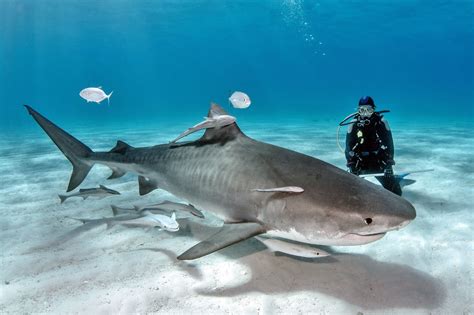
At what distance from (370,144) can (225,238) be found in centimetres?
357

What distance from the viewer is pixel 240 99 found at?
22.1 ft

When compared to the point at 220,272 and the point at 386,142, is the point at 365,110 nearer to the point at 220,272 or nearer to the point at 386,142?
the point at 386,142

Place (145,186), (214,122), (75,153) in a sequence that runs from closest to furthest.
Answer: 1. (214,122)
2. (145,186)
3. (75,153)

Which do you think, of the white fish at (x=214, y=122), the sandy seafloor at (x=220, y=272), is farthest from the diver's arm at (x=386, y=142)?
the white fish at (x=214, y=122)

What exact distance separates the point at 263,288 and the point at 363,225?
3.54 feet

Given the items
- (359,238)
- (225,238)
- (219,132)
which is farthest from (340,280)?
(219,132)

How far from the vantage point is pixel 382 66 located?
168 m

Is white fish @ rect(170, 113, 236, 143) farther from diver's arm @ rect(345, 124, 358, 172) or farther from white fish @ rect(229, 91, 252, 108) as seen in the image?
white fish @ rect(229, 91, 252, 108)

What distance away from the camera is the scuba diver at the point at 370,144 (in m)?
5.12

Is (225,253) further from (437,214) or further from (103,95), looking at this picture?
(103,95)

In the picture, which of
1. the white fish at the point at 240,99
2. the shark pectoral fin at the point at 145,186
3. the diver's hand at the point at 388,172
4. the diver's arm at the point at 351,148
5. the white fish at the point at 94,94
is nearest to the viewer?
the shark pectoral fin at the point at 145,186

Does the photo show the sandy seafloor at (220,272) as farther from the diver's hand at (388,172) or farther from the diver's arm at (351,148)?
the diver's arm at (351,148)

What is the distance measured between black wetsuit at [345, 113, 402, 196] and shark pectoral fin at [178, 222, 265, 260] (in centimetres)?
309

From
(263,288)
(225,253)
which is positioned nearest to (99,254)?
(225,253)
